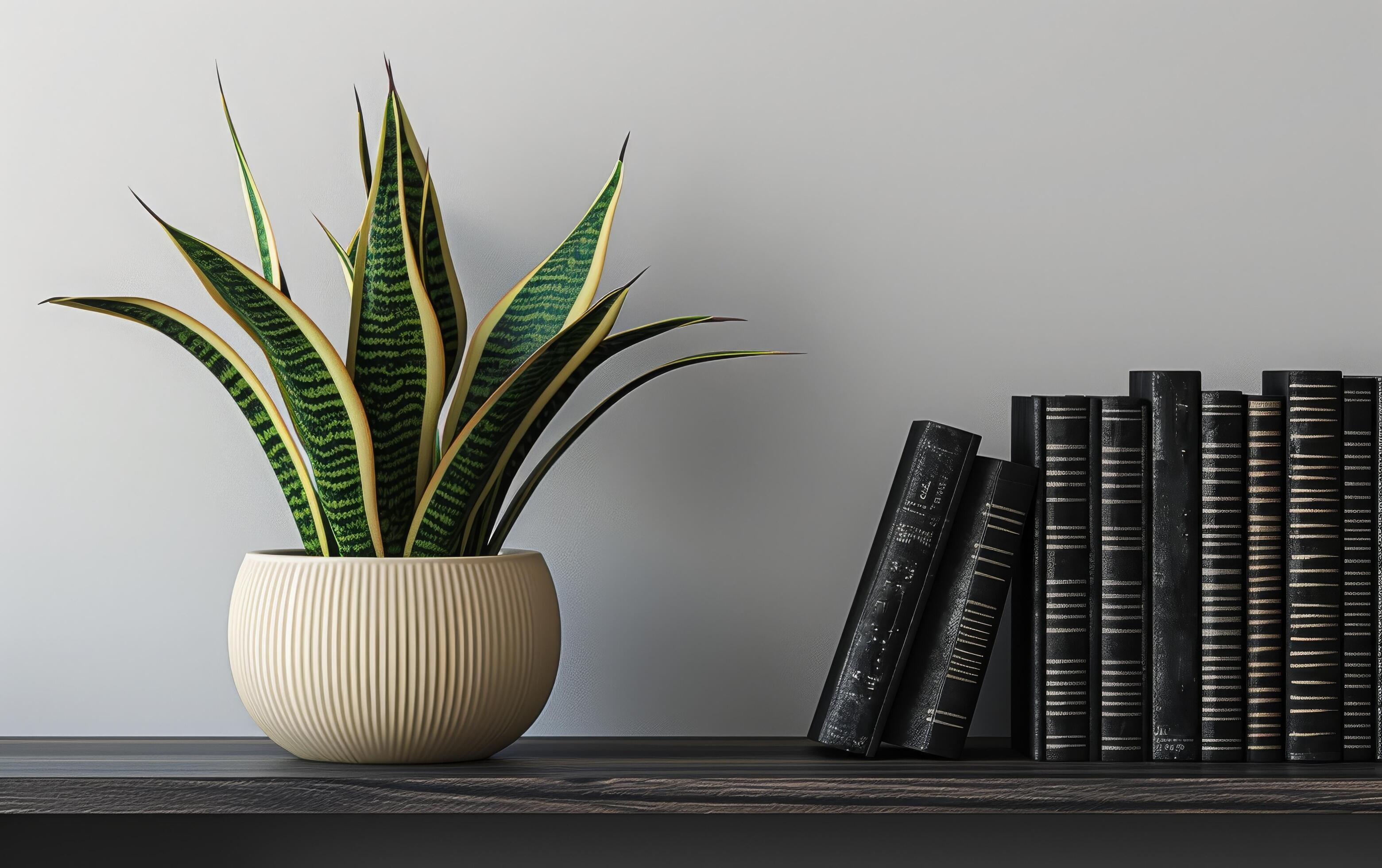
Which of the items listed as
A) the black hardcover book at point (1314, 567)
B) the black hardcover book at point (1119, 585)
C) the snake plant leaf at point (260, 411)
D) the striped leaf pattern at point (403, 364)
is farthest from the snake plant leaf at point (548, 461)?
the black hardcover book at point (1314, 567)

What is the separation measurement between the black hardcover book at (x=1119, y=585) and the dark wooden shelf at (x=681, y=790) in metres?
0.03

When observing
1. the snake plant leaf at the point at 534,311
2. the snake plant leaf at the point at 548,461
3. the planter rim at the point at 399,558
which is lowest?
the planter rim at the point at 399,558

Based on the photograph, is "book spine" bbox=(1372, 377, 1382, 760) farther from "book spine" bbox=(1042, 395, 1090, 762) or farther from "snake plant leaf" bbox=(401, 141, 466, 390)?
"snake plant leaf" bbox=(401, 141, 466, 390)

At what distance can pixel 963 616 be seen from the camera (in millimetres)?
657

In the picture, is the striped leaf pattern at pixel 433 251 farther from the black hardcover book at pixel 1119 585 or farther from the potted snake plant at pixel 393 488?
the black hardcover book at pixel 1119 585

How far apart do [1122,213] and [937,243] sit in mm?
139

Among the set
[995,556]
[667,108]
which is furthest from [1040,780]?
[667,108]

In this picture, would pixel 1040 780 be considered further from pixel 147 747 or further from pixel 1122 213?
pixel 147 747

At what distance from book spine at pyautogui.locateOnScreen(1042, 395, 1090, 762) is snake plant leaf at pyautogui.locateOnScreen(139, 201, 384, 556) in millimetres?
398

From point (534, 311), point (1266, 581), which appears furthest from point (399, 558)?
point (1266, 581)

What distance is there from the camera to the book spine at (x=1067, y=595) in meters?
0.66

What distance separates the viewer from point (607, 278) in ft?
2.65

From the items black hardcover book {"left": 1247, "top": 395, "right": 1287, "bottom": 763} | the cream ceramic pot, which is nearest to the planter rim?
the cream ceramic pot

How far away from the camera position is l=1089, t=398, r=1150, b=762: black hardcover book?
0.66 metres
